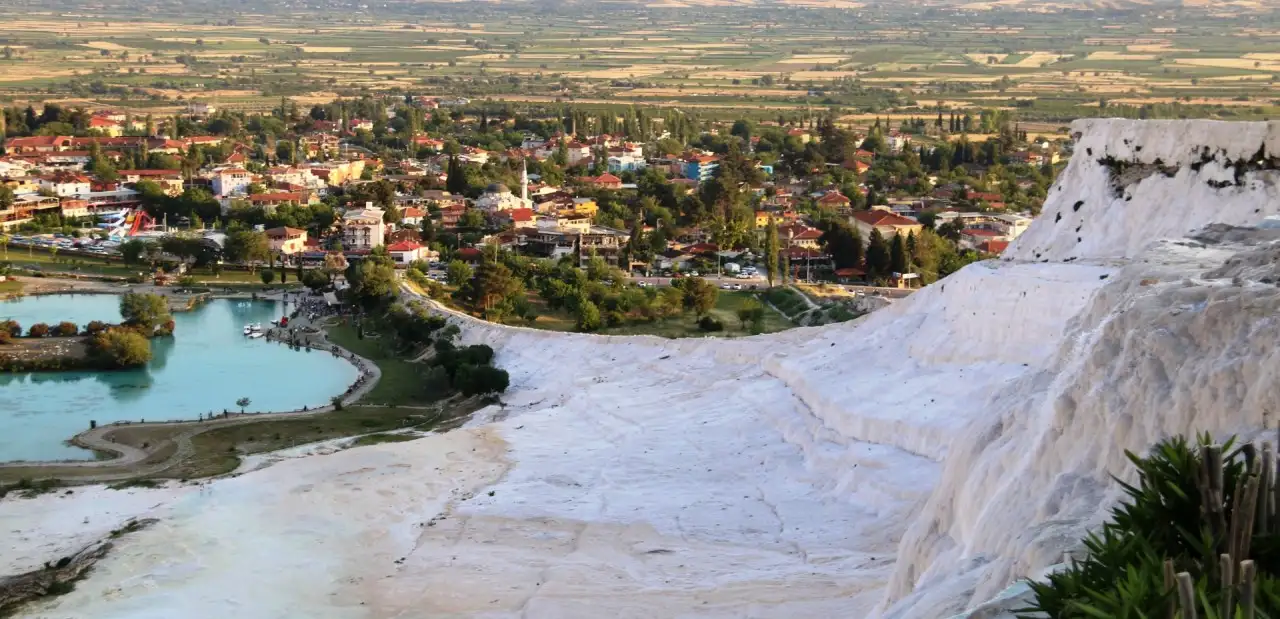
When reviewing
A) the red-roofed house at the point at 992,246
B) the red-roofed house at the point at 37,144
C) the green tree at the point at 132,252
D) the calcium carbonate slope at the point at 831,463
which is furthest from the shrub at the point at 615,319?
the red-roofed house at the point at 37,144

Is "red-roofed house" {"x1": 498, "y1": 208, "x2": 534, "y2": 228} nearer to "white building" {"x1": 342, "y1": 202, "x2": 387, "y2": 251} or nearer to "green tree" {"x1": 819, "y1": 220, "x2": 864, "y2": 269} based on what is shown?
"white building" {"x1": 342, "y1": 202, "x2": 387, "y2": 251}

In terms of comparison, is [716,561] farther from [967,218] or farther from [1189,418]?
[967,218]

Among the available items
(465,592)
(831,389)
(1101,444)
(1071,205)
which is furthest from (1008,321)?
(1101,444)

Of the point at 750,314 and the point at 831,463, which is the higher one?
the point at 831,463

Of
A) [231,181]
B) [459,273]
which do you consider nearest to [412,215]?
[231,181]

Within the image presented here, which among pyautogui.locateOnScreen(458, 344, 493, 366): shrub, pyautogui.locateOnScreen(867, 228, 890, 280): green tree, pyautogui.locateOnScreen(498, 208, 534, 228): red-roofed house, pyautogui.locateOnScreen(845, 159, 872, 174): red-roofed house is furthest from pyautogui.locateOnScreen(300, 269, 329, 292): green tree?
pyautogui.locateOnScreen(845, 159, 872, 174): red-roofed house

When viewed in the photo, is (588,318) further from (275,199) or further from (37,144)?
(37,144)
